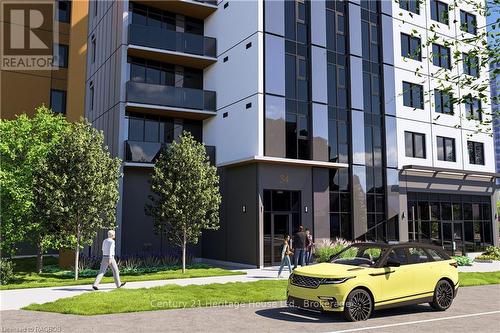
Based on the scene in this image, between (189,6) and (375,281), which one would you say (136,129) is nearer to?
(189,6)

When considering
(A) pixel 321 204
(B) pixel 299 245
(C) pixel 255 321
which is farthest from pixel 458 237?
(C) pixel 255 321

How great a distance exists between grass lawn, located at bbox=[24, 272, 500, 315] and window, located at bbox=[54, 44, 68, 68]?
25733mm

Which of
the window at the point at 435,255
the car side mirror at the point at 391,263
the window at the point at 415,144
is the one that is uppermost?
the window at the point at 415,144

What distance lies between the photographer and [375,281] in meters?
10.1

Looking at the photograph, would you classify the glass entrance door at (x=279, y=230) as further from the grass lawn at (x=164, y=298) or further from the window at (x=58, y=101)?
the window at (x=58, y=101)

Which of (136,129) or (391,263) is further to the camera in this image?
(136,129)

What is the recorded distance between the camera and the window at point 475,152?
32062mm

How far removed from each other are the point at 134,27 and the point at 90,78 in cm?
→ 768

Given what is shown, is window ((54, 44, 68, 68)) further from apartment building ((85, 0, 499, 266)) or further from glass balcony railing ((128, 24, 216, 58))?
glass balcony railing ((128, 24, 216, 58))

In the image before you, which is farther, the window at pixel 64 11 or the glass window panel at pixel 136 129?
the window at pixel 64 11

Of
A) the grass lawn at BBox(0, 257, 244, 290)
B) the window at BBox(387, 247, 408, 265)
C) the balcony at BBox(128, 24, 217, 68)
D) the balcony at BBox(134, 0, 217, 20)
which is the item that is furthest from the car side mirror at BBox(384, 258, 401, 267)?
the balcony at BBox(134, 0, 217, 20)

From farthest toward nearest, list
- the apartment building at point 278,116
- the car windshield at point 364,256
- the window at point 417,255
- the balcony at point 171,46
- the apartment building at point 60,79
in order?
the apartment building at point 60,79 < the balcony at point 171,46 < the apartment building at point 278,116 < the window at point 417,255 < the car windshield at point 364,256

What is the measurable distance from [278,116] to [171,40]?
293 inches

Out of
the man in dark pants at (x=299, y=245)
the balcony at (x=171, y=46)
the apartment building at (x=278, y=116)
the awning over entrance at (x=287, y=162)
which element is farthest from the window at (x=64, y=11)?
the man in dark pants at (x=299, y=245)
